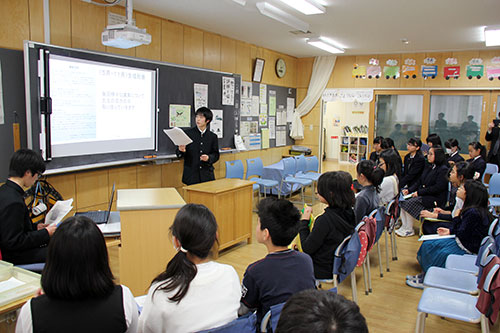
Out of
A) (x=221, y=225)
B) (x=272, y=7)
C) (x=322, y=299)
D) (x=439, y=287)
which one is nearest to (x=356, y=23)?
(x=272, y=7)

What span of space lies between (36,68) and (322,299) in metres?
3.71

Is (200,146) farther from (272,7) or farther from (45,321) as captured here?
(45,321)

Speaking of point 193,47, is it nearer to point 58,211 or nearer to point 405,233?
point 58,211

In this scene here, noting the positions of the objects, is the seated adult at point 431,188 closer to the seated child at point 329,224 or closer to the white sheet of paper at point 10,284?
the seated child at point 329,224

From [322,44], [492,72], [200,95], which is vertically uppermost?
[322,44]

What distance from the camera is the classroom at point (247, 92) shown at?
3.49 m

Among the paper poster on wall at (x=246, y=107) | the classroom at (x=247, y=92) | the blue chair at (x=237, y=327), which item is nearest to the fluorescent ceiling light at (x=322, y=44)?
the classroom at (x=247, y=92)

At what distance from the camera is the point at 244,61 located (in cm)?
712

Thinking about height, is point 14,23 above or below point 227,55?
below

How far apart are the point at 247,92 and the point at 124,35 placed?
370cm

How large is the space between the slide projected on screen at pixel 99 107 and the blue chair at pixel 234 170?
1.36 meters

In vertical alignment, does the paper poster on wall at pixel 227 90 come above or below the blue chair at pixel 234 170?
above

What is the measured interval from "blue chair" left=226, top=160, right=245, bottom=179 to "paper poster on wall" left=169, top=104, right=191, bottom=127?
3.02 feet

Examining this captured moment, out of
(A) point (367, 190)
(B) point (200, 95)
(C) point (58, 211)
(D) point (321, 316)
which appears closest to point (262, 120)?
(B) point (200, 95)
